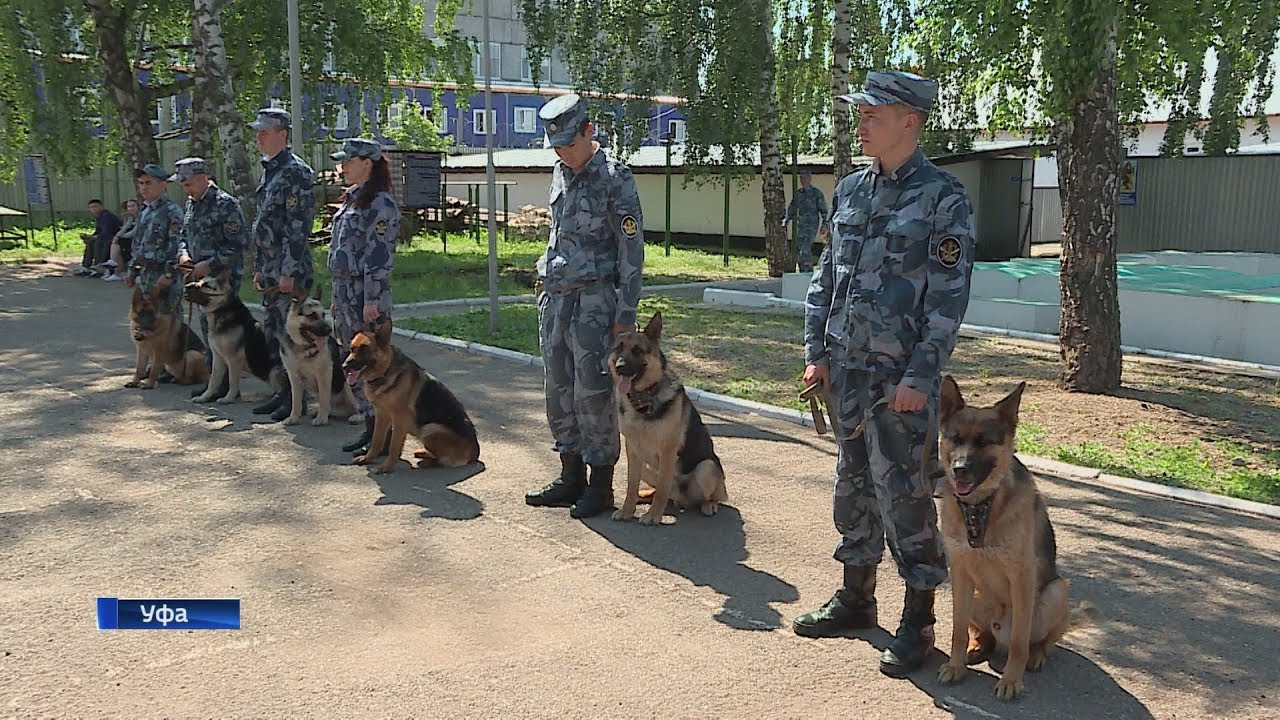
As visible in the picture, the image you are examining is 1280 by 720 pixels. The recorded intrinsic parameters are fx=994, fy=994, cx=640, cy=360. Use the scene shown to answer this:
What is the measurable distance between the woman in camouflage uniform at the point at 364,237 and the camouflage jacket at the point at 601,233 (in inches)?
69.0

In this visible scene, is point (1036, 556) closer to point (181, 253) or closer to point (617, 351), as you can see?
point (617, 351)

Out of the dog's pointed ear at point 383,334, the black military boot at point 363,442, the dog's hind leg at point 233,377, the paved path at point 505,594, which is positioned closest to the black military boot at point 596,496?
the paved path at point 505,594

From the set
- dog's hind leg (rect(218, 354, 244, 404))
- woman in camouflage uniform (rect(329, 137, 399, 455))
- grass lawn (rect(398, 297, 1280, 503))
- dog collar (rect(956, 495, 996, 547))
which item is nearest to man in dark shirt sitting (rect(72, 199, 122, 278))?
grass lawn (rect(398, 297, 1280, 503))

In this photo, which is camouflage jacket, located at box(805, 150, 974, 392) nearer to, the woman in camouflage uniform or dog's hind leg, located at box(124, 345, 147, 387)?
the woman in camouflage uniform

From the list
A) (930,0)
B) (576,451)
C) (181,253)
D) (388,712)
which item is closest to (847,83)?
(930,0)

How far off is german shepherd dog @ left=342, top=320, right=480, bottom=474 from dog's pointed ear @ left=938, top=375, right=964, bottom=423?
388 centimetres

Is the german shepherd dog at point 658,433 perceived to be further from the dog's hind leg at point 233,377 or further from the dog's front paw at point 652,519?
the dog's hind leg at point 233,377

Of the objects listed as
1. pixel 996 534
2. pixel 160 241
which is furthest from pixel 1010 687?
pixel 160 241

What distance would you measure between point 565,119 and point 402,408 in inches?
95.0

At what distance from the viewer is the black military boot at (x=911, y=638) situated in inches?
148

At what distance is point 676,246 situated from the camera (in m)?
26.8

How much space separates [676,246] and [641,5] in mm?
10124

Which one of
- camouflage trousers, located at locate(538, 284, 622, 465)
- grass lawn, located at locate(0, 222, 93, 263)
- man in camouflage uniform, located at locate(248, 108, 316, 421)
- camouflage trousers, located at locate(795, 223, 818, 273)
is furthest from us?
grass lawn, located at locate(0, 222, 93, 263)

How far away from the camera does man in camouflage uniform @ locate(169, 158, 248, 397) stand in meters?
8.21
